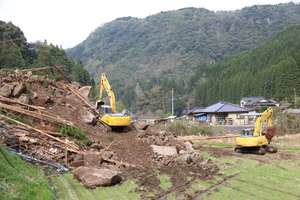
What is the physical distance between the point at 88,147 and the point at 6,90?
588 cm

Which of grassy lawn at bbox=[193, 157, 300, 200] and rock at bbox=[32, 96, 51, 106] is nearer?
grassy lawn at bbox=[193, 157, 300, 200]

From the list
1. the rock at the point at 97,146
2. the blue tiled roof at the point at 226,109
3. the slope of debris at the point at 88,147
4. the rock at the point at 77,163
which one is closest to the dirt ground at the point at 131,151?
the slope of debris at the point at 88,147

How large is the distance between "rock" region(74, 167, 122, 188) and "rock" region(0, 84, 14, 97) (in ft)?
25.4

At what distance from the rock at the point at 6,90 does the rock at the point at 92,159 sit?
21.8ft

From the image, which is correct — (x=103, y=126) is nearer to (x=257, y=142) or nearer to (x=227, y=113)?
(x=257, y=142)

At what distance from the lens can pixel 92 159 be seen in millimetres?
10242

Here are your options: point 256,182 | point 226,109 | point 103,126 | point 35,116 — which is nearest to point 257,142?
point 256,182

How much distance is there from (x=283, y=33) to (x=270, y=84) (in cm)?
5324

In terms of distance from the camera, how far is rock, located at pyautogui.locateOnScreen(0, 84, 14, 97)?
13.9 meters

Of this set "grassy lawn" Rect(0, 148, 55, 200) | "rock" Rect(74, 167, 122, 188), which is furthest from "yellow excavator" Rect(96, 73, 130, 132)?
"grassy lawn" Rect(0, 148, 55, 200)

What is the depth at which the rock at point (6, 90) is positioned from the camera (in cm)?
1391

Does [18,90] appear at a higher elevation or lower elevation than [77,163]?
higher

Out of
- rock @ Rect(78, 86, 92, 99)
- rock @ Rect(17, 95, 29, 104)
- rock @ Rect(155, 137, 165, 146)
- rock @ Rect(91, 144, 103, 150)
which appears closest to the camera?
rock @ Rect(91, 144, 103, 150)

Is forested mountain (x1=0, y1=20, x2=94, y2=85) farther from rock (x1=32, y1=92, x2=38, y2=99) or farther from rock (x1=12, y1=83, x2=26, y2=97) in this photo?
rock (x1=12, y1=83, x2=26, y2=97)
